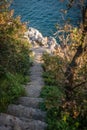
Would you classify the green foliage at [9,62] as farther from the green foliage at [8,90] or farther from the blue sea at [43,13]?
the blue sea at [43,13]

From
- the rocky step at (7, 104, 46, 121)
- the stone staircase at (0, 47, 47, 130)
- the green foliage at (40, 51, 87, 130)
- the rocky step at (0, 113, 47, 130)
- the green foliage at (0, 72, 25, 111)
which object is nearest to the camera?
the rocky step at (0, 113, 47, 130)

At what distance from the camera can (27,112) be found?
1205cm

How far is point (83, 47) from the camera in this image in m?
10.9

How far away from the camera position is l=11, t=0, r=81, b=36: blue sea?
4206 centimetres

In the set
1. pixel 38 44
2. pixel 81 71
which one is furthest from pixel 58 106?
pixel 38 44

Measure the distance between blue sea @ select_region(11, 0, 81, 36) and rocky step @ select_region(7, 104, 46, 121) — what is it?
91.9 feet

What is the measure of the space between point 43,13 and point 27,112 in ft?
118

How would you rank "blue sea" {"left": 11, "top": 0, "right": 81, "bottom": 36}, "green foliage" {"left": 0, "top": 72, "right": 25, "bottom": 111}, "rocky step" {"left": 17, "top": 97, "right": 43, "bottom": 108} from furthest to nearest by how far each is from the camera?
1. "blue sea" {"left": 11, "top": 0, "right": 81, "bottom": 36}
2. "rocky step" {"left": 17, "top": 97, "right": 43, "bottom": 108}
3. "green foliage" {"left": 0, "top": 72, "right": 25, "bottom": 111}

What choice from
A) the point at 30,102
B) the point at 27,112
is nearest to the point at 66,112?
the point at 27,112

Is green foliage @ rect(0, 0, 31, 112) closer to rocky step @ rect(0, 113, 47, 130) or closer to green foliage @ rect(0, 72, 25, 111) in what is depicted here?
green foliage @ rect(0, 72, 25, 111)

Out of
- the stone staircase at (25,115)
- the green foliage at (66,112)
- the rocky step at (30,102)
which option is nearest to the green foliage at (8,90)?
the stone staircase at (25,115)

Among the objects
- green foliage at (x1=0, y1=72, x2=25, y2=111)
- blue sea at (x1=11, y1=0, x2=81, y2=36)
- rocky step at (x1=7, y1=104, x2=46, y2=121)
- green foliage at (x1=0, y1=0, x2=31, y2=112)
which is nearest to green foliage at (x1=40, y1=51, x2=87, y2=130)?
rocky step at (x1=7, y1=104, x2=46, y2=121)

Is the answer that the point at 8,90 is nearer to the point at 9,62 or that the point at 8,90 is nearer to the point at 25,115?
the point at 25,115

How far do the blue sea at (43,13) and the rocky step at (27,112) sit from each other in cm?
2801
